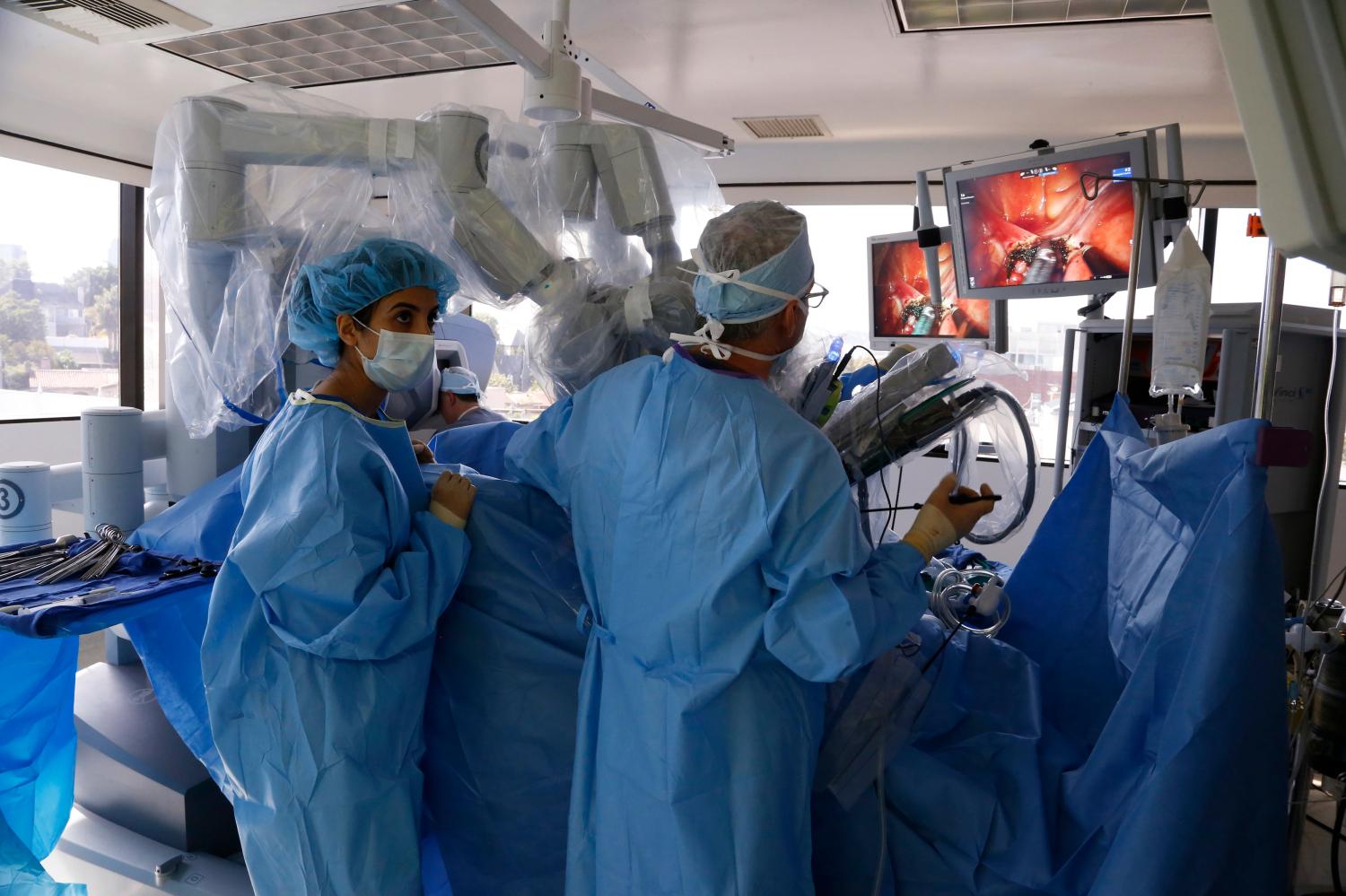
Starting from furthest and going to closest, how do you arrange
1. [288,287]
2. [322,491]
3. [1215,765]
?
[288,287], [322,491], [1215,765]

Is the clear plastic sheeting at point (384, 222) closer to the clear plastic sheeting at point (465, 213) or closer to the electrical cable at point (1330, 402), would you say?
the clear plastic sheeting at point (465, 213)

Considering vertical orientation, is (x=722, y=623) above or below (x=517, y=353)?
below

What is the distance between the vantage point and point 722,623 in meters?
1.21

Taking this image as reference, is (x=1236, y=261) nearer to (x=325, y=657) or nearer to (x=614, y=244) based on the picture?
(x=614, y=244)

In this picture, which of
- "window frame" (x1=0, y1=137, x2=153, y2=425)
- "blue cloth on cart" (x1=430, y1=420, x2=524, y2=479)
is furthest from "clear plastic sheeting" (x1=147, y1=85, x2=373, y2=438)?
"window frame" (x1=0, y1=137, x2=153, y2=425)

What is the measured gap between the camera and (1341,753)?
1995 millimetres

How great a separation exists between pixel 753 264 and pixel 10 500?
171 centimetres

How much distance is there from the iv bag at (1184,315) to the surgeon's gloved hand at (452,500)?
122 centimetres

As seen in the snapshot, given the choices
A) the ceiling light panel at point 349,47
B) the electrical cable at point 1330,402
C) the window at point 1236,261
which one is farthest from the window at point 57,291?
the window at point 1236,261

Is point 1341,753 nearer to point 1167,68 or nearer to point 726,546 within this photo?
point 726,546

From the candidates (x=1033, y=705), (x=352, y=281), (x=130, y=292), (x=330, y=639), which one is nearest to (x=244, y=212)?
(x=352, y=281)

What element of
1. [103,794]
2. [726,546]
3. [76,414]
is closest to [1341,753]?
[726,546]

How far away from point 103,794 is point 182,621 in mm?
592

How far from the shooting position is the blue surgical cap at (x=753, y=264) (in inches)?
50.4
